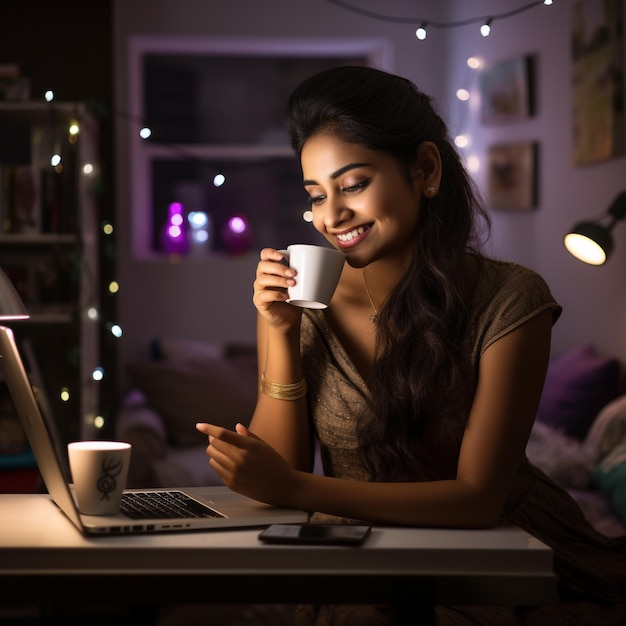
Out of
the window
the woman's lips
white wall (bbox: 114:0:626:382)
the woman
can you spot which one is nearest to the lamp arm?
the woman

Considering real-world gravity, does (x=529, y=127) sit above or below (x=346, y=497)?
above

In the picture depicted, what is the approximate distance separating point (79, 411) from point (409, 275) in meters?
2.44

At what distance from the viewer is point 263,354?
1640 mm

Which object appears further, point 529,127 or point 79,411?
point 529,127

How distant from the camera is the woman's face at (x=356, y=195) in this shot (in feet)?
4.77

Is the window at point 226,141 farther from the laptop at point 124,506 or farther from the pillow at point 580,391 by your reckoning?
the laptop at point 124,506

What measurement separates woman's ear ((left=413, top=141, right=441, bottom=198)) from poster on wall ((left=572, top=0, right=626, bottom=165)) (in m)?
1.79

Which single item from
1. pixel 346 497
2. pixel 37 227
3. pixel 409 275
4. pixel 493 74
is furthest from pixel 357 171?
pixel 493 74

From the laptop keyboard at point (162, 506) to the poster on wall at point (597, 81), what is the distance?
2.38 metres

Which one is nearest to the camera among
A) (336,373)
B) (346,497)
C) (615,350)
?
(346,497)

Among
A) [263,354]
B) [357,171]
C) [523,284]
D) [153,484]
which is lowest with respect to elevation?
[153,484]

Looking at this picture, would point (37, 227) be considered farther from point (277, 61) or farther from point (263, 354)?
point (263, 354)

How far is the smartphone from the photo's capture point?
994 millimetres
